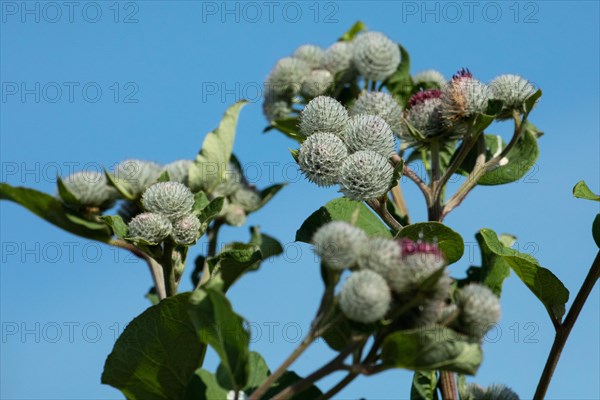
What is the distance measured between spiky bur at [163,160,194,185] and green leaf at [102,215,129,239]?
2.27 feet

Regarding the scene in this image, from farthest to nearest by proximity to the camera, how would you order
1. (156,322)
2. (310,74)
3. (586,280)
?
1. (310,74)
2. (586,280)
3. (156,322)

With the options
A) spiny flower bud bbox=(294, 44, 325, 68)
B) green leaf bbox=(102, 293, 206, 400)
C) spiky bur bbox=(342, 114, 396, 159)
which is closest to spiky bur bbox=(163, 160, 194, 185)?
spiky bur bbox=(342, 114, 396, 159)

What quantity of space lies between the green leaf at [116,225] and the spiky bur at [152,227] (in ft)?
0.26

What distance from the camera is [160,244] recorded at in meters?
4.77

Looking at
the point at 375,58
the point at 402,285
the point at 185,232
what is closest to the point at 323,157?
the point at 185,232

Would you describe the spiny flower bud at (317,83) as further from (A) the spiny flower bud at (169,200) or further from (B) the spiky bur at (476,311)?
(B) the spiky bur at (476,311)

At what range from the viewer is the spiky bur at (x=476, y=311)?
303cm

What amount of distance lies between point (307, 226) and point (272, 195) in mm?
1249

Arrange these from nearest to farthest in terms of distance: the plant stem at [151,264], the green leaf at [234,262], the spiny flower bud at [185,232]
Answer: the green leaf at [234,262]
the spiny flower bud at [185,232]
the plant stem at [151,264]

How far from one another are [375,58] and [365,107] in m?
1.16

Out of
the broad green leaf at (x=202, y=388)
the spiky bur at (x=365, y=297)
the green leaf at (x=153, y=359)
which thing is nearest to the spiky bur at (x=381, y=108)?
the green leaf at (x=153, y=359)

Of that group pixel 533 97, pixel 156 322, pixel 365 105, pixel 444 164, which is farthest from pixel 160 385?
pixel 444 164

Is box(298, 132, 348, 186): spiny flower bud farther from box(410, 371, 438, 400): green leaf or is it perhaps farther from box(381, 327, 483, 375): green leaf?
box(381, 327, 483, 375): green leaf

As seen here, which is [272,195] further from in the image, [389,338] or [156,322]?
[389,338]
